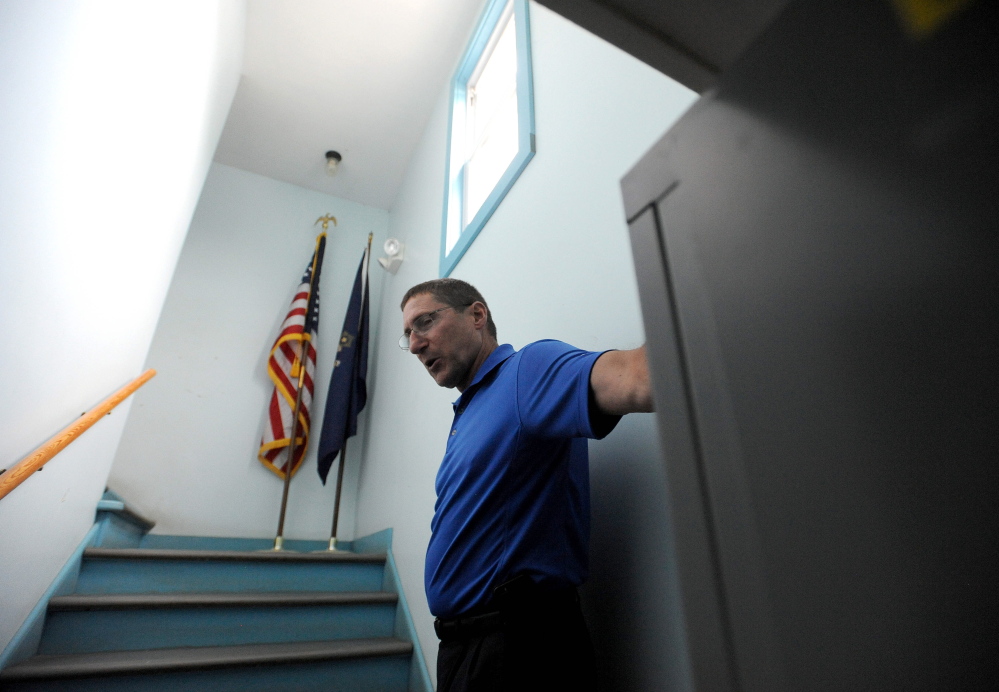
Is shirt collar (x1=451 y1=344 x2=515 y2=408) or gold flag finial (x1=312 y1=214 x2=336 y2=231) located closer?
shirt collar (x1=451 y1=344 x2=515 y2=408)

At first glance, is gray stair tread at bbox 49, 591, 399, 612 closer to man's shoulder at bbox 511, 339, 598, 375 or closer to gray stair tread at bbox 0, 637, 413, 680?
gray stair tread at bbox 0, 637, 413, 680

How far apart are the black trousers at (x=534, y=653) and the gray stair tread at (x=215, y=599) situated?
135cm

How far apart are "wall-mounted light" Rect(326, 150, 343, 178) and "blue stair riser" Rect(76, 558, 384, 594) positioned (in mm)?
2621

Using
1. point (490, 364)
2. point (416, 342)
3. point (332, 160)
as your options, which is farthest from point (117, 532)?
point (332, 160)

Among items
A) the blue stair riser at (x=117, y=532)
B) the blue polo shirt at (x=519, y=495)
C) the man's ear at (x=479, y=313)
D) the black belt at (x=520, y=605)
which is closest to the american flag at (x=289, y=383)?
the blue stair riser at (x=117, y=532)

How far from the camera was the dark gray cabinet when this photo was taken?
0.95 ft

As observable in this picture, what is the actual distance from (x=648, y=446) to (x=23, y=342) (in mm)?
1372

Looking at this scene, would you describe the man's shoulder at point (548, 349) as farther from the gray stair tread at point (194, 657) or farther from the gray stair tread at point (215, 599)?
the gray stair tread at point (215, 599)

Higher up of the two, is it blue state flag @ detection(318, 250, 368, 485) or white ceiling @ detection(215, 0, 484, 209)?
white ceiling @ detection(215, 0, 484, 209)

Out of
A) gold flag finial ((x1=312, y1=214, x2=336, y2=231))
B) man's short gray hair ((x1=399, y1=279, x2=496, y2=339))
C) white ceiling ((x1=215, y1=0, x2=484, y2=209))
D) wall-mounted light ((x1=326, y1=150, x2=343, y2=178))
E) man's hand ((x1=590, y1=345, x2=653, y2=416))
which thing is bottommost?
man's hand ((x1=590, y1=345, x2=653, y2=416))

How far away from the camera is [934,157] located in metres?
0.32

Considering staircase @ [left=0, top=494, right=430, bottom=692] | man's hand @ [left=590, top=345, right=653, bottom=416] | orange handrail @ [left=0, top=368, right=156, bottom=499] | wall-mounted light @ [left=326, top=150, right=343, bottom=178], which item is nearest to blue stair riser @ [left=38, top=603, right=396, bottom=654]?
staircase @ [left=0, top=494, right=430, bottom=692]

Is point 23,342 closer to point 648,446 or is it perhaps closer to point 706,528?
point 648,446

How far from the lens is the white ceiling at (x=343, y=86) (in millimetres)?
2973
